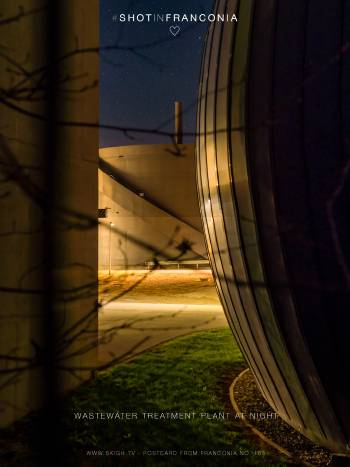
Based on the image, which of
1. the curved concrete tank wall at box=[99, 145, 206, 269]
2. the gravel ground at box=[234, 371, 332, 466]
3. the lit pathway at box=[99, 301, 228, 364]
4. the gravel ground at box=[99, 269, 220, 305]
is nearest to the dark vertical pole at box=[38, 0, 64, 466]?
the lit pathway at box=[99, 301, 228, 364]

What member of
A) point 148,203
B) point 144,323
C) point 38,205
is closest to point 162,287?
point 144,323

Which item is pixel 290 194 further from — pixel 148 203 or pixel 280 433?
pixel 148 203

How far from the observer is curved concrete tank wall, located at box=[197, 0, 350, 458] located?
334cm

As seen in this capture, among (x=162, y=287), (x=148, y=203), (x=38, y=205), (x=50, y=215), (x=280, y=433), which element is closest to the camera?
(x=280, y=433)

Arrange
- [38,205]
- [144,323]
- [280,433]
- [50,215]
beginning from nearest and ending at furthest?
[280,433], [38,205], [50,215], [144,323]

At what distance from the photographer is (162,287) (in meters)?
20.1

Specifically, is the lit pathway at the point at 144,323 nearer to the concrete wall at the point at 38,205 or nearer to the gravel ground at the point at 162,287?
the gravel ground at the point at 162,287

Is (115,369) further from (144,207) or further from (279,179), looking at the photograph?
(144,207)

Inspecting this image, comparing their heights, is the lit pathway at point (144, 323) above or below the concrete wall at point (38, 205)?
below

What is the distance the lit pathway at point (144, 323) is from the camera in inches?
348

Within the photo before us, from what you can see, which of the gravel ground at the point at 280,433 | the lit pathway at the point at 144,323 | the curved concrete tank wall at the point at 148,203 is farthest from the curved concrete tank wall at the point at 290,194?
the curved concrete tank wall at the point at 148,203

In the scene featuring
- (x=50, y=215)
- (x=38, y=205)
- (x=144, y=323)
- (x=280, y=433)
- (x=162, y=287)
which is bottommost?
(x=162, y=287)

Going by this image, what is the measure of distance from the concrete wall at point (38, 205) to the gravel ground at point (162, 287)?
940 cm

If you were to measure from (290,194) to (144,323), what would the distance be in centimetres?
853
